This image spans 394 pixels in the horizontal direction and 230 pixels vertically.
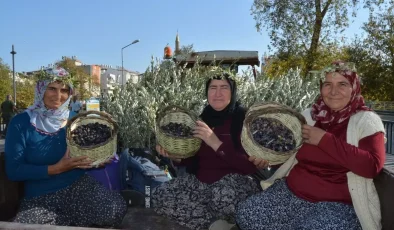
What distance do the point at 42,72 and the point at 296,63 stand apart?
51.4 ft

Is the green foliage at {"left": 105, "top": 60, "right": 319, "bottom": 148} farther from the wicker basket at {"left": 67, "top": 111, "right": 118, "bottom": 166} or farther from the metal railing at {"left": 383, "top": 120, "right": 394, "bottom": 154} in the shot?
the metal railing at {"left": 383, "top": 120, "right": 394, "bottom": 154}

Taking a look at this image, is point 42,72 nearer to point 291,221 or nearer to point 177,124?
point 177,124

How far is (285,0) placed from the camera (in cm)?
1700

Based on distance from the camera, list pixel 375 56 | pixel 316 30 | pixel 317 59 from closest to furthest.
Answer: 1. pixel 317 59
2. pixel 316 30
3. pixel 375 56

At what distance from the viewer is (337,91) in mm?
2107

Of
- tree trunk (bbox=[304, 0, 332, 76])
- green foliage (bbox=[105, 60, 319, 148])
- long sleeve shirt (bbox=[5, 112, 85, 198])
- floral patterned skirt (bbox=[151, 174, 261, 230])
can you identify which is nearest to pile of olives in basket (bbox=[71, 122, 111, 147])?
long sleeve shirt (bbox=[5, 112, 85, 198])

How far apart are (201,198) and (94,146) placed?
87cm

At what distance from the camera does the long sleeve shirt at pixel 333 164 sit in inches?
74.0

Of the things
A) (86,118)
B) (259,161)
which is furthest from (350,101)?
(86,118)

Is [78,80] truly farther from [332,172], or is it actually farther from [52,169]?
[332,172]

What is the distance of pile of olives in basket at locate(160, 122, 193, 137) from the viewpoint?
2.55 m

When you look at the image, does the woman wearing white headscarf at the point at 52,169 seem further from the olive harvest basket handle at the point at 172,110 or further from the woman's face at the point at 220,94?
the woman's face at the point at 220,94

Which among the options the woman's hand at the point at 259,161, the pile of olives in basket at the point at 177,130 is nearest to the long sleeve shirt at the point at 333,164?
the woman's hand at the point at 259,161

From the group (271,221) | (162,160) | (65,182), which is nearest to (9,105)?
(162,160)
